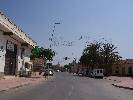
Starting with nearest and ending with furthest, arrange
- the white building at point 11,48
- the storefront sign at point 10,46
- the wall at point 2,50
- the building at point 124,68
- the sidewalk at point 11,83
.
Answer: the sidewalk at point 11,83
the white building at point 11,48
the wall at point 2,50
the storefront sign at point 10,46
the building at point 124,68

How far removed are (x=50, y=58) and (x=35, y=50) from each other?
49304 mm

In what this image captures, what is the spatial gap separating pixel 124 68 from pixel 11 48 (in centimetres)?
5799

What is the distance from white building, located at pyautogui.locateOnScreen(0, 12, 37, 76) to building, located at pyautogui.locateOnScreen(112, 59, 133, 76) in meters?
41.9

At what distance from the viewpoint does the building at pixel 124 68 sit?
93062mm

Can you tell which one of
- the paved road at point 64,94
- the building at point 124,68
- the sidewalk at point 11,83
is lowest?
the paved road at point 64,94

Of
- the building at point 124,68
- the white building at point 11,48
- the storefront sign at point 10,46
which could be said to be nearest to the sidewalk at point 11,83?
the white building at point 11,48

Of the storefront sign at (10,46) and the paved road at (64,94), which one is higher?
the storefront sign at (10,46)

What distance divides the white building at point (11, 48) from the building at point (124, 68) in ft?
137

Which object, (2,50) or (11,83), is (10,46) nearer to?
(2,50)

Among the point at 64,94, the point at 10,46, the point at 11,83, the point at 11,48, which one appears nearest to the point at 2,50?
the point at 10,46

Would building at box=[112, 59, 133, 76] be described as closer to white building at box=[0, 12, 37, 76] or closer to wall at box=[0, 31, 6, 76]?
white building at box=[0, 12, 37, 76]

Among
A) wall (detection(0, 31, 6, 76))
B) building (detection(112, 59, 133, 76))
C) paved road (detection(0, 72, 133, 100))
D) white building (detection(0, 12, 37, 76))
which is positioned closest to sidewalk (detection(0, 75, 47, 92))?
paved road (detection(0, 72, 133, 100))

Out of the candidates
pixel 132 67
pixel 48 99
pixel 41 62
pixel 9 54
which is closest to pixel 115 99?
pixel 48 99

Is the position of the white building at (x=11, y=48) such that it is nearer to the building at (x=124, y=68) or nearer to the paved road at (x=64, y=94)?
the paved road at (x=64, y=94)
